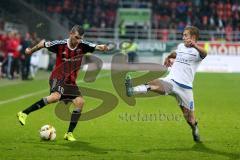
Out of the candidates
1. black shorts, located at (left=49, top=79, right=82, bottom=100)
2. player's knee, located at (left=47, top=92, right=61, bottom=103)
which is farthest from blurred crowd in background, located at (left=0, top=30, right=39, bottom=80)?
player's knee, located at (left=47, top=92, right=61, bottom=103)

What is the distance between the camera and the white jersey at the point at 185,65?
10.9 metres

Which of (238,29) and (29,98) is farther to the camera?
(238,29)

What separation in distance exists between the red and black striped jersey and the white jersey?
159 cm

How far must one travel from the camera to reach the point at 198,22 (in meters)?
43.4

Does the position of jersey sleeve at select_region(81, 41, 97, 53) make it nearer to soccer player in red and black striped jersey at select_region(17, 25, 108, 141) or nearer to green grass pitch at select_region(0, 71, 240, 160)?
soccer player in red and black striped jersey at select_region(17, 25, 108, 141)

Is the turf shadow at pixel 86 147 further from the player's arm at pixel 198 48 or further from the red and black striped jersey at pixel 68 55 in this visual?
the player's arm at pixel 198 48

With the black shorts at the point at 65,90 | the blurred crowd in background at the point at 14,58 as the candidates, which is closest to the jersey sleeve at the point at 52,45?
the black shorts at the point at 65,90

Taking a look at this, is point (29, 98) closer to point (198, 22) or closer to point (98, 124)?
point (98, 124)

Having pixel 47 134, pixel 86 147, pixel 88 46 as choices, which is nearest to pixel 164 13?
pixel 88 46

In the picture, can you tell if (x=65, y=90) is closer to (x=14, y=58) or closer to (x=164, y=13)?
(x=14, y=58)

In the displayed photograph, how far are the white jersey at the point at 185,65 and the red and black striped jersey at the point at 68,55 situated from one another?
1.59 meters

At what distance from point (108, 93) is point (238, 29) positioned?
24.0 m

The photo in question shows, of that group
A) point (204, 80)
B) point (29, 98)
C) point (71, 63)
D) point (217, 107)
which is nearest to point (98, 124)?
point (71, 63)

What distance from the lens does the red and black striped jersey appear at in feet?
36.9
